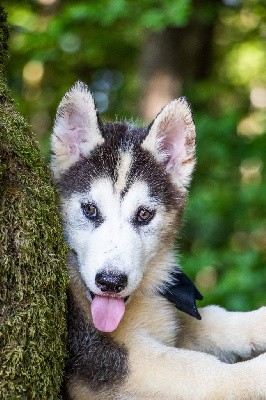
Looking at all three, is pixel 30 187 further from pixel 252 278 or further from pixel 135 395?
pixel 252 278

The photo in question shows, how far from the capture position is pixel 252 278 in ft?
22.5

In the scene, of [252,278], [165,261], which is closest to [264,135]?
[252,278]

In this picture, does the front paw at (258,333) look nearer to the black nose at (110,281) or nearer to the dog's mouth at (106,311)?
the dog's mouth at (106,311)

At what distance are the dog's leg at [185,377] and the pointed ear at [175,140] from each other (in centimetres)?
133

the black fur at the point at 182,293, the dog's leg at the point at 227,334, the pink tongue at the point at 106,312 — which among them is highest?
the pink tongue at the point at 106,312

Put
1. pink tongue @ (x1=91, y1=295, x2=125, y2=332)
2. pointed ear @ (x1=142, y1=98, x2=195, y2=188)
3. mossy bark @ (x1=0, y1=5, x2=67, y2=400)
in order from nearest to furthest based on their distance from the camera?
mossy bark @ (x1=0, y1=5, x2=67, y2=400)
pink tongue @ (x1=91, y1=295, x2=125, y2=332)
pointed ear @ (x1=142, y1=98, x2=195, y2=188)

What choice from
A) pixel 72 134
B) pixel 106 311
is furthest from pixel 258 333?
pixel 72 134

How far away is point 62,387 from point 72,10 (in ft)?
14.5

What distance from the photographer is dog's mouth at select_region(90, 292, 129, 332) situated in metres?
3.38

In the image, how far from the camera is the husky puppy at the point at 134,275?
3336 mm

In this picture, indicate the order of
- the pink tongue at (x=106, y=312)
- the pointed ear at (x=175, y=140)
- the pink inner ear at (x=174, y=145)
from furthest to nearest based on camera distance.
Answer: the pink inner ear at (x=174, y=145), the pointed ear at (x=175, y=140), the pink tongue at (x=106, y=312)

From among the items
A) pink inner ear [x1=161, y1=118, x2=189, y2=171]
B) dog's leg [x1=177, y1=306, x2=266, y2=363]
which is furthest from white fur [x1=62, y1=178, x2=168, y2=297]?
dog's leg [x1=177, y1=306, x2=266, y2=363]

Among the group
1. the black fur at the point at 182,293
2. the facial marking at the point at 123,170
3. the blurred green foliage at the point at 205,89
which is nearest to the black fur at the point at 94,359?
the black fur at the point at 182,293

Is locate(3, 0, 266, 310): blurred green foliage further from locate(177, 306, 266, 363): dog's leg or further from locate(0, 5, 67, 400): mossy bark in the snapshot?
locate(0, 5, 67, 400): mossy bark
